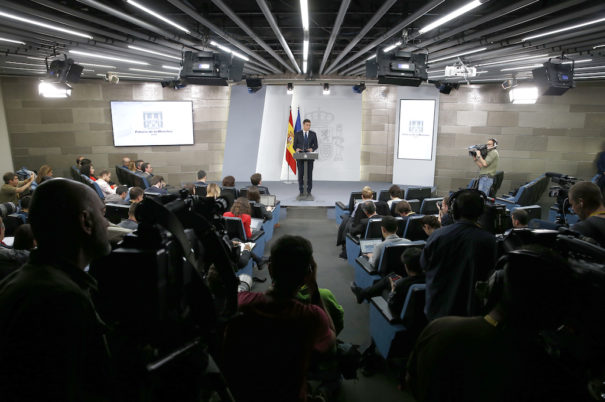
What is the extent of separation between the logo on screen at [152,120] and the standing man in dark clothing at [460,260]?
963cm

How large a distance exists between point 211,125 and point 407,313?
30.7 ft

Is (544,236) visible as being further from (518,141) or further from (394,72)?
(518,141)

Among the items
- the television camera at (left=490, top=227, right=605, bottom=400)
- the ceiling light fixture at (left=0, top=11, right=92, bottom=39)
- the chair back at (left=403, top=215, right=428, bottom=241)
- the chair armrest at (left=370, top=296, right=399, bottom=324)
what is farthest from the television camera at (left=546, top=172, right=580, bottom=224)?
the ceiling light fixture at (left=0, top=11, right=92, bottom=39)

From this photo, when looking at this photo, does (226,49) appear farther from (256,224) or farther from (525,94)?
(525,94)

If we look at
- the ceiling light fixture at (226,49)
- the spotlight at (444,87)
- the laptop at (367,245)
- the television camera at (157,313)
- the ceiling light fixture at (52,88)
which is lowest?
the laptop at (367,245)

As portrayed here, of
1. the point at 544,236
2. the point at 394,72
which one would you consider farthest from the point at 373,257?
the point at 394,72

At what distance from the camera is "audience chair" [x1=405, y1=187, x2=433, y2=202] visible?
6051 mm

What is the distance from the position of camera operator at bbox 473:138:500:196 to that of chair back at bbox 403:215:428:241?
13.8ft

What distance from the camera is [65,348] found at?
2.53ft

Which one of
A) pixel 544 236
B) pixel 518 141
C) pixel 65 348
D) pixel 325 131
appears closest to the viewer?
pixel 65 348

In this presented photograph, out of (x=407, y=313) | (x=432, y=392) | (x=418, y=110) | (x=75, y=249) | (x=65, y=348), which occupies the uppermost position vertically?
(x=418, y=110)

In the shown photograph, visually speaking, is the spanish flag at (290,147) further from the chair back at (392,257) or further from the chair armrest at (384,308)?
the chair armrest at (384,308)

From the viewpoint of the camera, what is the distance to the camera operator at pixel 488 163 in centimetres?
736

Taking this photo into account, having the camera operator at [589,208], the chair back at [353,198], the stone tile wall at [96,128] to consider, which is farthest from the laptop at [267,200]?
the stone tile wall at [96,128]
